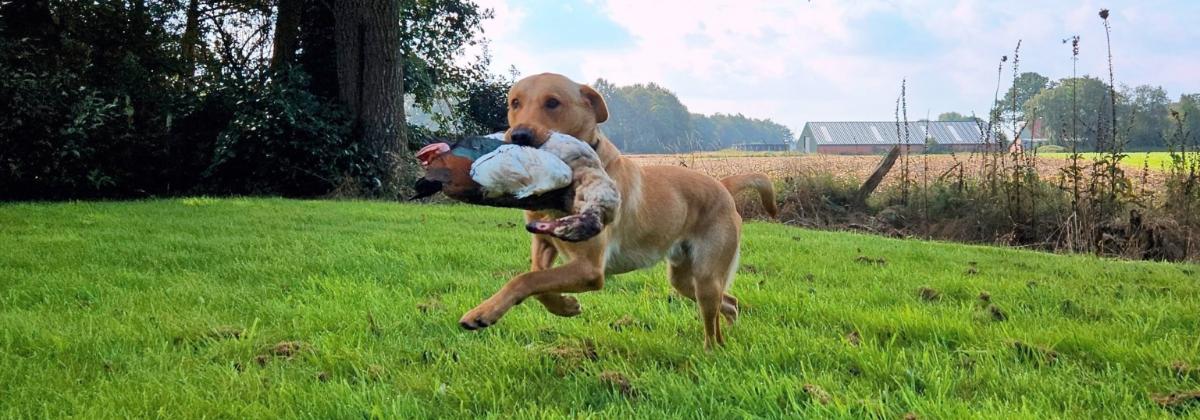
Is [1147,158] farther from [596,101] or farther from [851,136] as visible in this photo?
[851,136]

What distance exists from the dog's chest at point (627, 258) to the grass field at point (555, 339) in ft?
1.19

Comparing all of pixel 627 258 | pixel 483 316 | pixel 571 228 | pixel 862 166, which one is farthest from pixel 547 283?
pixel 862 166

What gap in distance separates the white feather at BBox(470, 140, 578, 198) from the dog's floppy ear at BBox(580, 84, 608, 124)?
3.57ft

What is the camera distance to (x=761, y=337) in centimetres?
430

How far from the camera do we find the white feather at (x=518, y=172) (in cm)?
288

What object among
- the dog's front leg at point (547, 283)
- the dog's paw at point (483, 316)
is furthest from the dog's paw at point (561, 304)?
the dog's paw at point (483, 316)

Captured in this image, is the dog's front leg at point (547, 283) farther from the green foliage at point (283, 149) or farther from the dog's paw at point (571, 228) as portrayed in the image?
the green foliage at point (283, 149)

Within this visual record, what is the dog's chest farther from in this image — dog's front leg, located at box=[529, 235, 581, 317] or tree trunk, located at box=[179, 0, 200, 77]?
tree trunk, located at box=[179, 0, 200, 77]

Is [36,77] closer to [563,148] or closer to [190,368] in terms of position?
[190,368]

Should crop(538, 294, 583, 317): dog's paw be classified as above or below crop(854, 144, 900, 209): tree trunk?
Result: below

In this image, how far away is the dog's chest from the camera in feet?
13.4

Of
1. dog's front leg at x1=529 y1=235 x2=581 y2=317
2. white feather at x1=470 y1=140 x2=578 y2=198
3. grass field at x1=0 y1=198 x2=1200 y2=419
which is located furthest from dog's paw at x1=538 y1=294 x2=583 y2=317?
white feather at x1=470 y1=140 x2=578 y2=198

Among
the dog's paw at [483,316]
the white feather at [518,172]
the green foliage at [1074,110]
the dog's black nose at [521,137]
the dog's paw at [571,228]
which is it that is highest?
the green foliage at [1074,110]

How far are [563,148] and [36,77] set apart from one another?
13.4 metres
